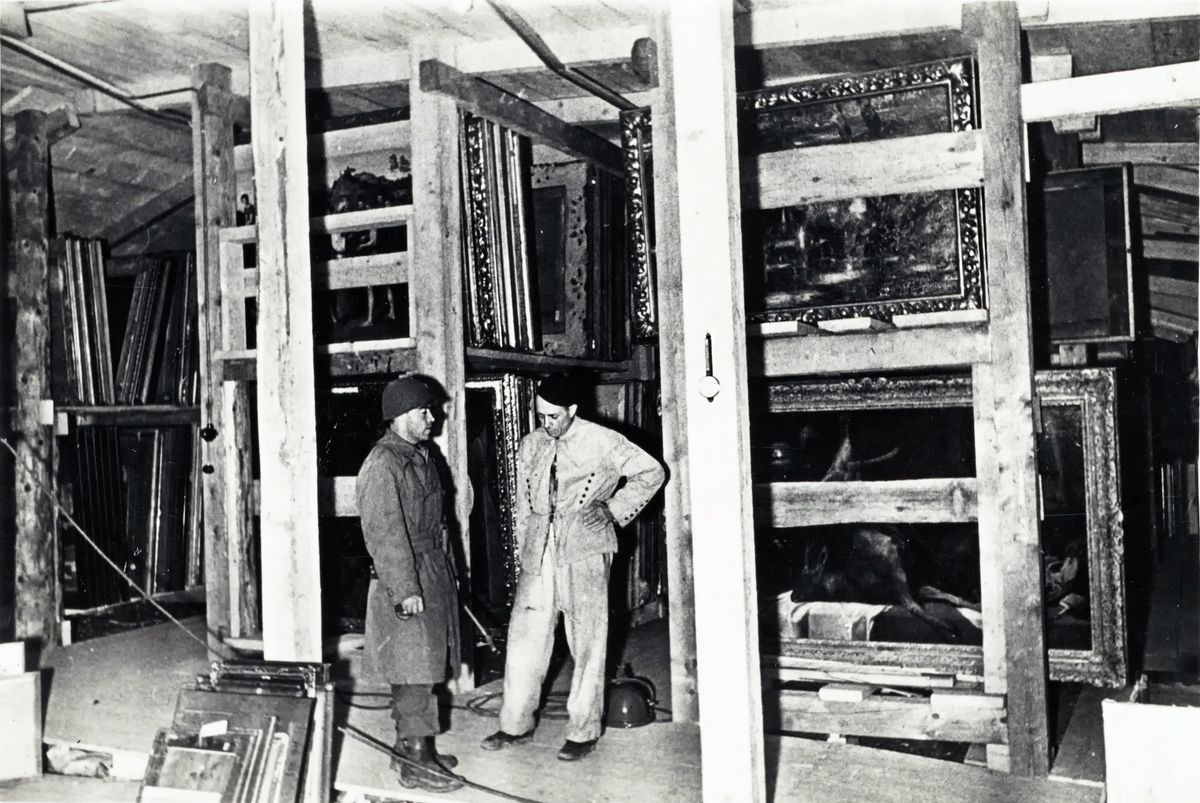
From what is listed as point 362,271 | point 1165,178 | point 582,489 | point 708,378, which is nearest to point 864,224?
point 582,489

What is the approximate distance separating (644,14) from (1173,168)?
4.30 metres

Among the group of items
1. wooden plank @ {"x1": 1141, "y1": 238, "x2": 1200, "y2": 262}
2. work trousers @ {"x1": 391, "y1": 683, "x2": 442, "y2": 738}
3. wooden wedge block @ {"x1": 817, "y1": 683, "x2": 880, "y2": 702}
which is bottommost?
wooden wedge block @ {"x1": 817, "y1": 683, "x2": 880, "y2": 702}

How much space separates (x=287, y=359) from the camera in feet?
15.6

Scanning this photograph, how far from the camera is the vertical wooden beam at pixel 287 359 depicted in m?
4.72

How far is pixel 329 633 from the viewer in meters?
7.18

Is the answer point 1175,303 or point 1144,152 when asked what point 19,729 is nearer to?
point 1144,152

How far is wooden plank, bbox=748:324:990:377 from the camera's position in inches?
195

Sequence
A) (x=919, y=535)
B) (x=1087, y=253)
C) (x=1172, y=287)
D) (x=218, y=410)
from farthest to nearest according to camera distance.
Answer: (x=1172, y=287) → (x=218, y=410) → (x=1087, y=253) → (x=919, y=535)

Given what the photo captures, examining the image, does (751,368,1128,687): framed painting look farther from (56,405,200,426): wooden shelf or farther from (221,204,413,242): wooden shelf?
(56,405,200,426): wooden shelf

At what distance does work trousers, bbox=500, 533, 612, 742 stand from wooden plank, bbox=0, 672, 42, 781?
222 cm

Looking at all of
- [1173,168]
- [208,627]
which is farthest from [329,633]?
[1173,168]

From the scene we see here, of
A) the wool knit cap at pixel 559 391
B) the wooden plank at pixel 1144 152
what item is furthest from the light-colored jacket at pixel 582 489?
the wooden plank at pixel 1144 152

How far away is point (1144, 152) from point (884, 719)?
15.0 ft

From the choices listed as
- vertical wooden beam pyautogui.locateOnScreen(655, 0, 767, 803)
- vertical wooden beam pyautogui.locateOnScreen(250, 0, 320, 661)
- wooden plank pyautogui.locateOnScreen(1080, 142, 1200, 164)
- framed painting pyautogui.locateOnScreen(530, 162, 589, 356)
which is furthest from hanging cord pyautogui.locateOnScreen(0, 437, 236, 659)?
wooden plank pyautogui.locateOnScreen(1080, 142, 1200, 164)
